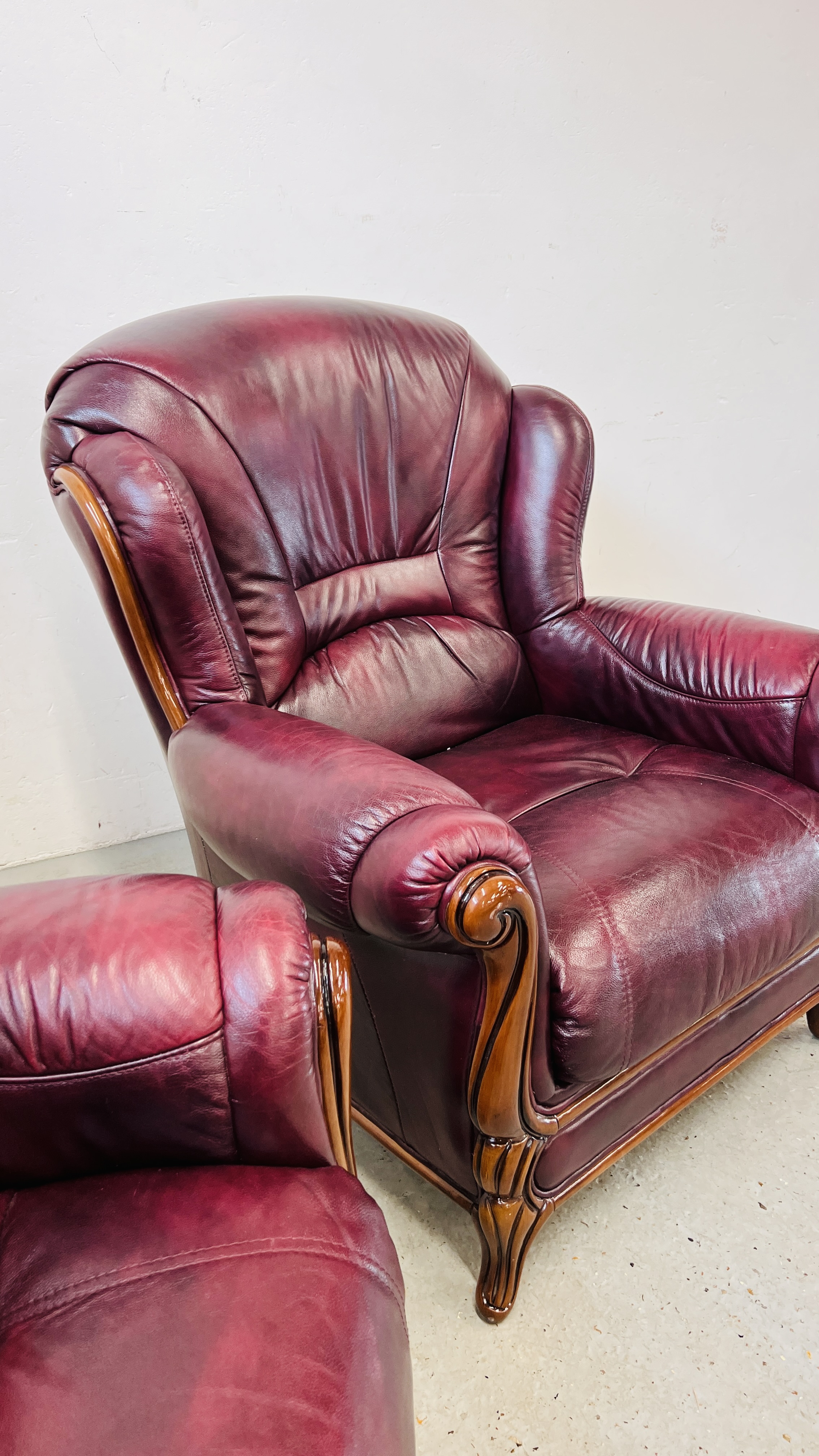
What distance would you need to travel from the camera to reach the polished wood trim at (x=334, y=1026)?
74 centimetres

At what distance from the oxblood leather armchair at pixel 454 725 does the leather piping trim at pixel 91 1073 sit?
0.77 ft

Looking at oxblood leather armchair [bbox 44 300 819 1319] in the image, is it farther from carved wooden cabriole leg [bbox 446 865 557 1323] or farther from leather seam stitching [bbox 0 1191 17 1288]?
leather seam stitching [bbox 0 1191 17 1288]

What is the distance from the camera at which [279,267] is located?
191 centimetres

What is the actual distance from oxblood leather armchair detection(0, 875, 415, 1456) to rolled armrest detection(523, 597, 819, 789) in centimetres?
89

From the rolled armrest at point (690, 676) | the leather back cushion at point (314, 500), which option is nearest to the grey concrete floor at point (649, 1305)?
the rolled armrest at point (690, 676)

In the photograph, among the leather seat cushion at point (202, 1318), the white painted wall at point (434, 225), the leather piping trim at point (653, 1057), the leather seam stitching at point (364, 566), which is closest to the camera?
the leather seat cushion at point (202, 1318)

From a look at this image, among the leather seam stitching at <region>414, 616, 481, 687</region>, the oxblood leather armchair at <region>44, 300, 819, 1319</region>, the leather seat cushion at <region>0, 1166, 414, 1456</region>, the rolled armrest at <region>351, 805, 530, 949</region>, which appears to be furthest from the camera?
the leather seam stitching at <region>414, 616, 481, 687</region>

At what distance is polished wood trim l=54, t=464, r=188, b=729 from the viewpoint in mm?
1159

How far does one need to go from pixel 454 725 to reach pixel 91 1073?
38.2 inches

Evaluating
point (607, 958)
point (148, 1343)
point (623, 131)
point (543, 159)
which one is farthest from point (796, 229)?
point (148, 1343)

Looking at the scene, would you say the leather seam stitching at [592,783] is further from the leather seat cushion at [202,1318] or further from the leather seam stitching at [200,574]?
the leather seat cushion at [202,1318]

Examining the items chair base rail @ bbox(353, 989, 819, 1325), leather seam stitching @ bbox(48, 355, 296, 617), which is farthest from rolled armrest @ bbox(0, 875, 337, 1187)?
leather seam stitching @ bbox(48, 355, 296, 617)

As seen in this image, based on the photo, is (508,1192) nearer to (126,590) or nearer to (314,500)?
(126,590)

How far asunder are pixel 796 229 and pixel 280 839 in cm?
250
